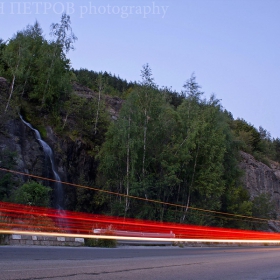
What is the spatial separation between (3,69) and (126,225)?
25.6 meters

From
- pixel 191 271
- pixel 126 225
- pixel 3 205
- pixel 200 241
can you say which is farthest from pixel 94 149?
pixel 191 271

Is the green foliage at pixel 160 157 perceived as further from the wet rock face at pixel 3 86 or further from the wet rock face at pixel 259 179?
the wet rock face at pixel 259 179

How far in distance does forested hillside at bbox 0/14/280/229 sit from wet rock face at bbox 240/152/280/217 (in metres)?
15.4

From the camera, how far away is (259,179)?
67062 mm

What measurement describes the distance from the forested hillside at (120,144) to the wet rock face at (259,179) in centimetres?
1544

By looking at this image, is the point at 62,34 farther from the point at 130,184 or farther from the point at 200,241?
the point at 200,241

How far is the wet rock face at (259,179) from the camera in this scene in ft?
212

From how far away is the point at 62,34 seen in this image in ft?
155

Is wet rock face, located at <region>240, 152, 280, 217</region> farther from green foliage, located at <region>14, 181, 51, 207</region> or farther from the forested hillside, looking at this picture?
green foliage, located at <region>14, 181, 51, 207</region>

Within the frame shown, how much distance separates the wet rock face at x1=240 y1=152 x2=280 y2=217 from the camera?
212 ft

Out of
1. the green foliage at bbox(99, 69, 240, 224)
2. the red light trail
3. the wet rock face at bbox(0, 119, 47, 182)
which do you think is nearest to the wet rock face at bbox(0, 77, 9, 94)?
the wet rock face at bbox(0, 119, 47, 182)

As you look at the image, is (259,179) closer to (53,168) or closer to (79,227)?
(53,168)

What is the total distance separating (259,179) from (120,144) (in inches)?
1398

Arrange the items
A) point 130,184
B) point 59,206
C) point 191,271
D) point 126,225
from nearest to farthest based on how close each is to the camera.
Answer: point 191,271 → point 126,225 → point 59,206 → point 130,184
